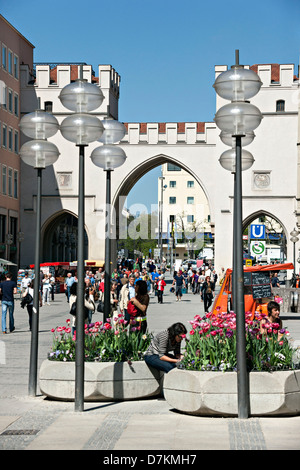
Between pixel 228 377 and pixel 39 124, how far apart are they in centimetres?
465

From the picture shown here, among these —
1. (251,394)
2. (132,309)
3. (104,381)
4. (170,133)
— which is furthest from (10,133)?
(251,394)

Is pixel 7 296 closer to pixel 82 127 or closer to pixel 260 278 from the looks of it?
pixel 260 278

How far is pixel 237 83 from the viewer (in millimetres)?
10711

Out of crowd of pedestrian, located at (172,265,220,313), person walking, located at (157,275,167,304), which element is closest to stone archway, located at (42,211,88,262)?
crowd of pedestrian, located at (172,265,220,313)

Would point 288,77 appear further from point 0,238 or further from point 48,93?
point 0,238

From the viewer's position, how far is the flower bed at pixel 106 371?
36.3 ft

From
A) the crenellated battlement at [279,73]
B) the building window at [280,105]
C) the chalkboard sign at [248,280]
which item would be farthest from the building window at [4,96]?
the chalkboard sign at [248,280]

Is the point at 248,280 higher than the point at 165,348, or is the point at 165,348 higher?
the point at 248,280

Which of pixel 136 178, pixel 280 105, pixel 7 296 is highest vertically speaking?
pixel 280 105

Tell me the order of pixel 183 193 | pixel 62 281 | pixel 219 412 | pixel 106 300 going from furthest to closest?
pixel 183 193 < pixel 62 281 < pixel 106 300 < pixel 219 412

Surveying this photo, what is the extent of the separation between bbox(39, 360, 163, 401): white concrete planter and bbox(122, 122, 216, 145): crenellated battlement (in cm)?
5007
